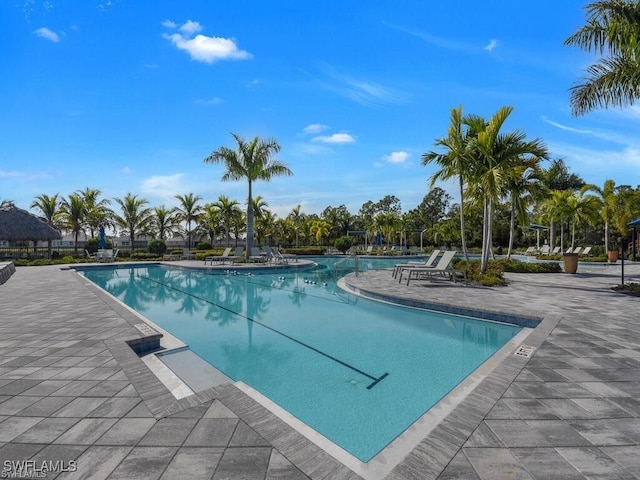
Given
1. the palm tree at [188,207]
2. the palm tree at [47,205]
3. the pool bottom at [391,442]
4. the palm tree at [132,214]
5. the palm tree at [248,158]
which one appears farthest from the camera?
the palm tree at [188,207]

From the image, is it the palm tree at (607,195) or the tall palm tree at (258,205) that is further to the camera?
the tall palm tree at (258,205)

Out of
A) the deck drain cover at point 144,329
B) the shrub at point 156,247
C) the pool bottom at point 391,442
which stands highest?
the shrub at point 156,247

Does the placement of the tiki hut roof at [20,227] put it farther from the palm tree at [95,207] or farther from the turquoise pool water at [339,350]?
the turquoise pool water at [339,350]

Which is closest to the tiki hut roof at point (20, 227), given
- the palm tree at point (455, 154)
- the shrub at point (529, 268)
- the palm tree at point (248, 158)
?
the palm tree at point (248, 158)

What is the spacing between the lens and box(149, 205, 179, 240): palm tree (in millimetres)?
34375

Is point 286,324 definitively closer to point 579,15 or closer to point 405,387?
point 405,387

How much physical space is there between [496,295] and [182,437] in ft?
26.8

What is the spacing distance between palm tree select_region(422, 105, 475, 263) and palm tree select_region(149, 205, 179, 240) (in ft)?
93.5

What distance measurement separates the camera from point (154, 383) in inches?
130

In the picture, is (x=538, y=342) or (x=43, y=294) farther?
(x=43, y=294)

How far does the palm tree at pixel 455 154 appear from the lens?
1227 centimetres

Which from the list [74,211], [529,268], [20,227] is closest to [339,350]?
[529,268]

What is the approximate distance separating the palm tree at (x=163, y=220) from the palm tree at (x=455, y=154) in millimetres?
28507

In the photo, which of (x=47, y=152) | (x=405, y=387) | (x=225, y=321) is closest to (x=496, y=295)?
(x=405, y=387)
